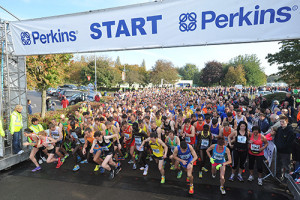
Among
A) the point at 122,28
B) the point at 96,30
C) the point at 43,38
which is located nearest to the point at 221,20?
the point at 122,28

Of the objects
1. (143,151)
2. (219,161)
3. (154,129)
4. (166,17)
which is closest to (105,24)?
(166,17)

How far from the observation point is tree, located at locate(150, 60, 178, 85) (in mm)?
59906

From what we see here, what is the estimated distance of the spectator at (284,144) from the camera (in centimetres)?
506

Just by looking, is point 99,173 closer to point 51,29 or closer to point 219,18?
point 51,29

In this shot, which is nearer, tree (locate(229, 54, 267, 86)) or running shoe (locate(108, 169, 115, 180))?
running shoe (locate(108, 169, 115, 180))

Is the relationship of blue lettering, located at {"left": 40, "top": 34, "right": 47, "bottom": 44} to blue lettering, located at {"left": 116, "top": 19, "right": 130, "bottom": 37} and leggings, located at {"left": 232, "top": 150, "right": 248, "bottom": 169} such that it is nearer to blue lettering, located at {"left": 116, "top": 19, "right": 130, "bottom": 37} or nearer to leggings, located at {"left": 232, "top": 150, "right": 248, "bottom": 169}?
blue lettering, located at {"left": 116, "top": 19, "right": 130, "bottom": 37}

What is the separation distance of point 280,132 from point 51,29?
27.3 ft

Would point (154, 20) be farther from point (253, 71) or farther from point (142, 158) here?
point (253, 71)

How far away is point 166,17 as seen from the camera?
5.26 m

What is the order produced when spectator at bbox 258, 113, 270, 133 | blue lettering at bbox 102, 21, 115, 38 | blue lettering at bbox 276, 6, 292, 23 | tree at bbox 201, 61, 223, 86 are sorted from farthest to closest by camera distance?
tree at bbox 201, 61, 223, 86
spectator at bbox 258, 113, 270, 133
blue lettering at bbox 102, 21, 115, 38
blue lettering at bbox 276, 6, 292, 23

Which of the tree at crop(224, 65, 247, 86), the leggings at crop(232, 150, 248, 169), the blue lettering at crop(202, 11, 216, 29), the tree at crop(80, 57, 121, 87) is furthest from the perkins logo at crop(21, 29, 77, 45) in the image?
the tree at crop(224, 65, 247, 86)

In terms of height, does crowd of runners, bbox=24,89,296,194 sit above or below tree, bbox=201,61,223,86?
below

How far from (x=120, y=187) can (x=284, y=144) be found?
16.3ft

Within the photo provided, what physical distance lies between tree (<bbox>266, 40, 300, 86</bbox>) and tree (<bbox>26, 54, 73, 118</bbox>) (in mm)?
18628
